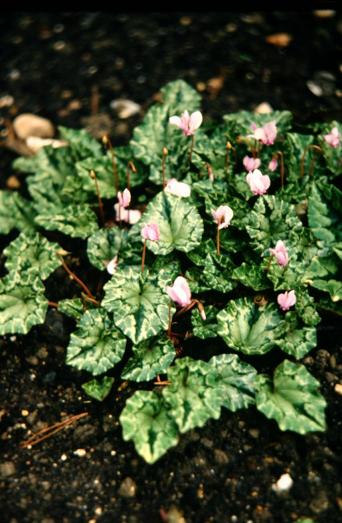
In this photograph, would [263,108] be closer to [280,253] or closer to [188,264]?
[188,264]

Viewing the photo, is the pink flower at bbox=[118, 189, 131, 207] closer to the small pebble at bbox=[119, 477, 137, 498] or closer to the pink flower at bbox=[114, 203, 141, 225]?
the pink flower at bbox=[114, 203, 141, 225]

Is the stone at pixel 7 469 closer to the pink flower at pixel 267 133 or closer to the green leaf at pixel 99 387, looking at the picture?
the green leaf at pixel 99 387

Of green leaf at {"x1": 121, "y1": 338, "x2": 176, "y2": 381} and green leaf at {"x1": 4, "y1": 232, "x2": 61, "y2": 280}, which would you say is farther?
green leaf at {"x1": 4, "y1": 232, "x2": 61, "y2": 280}

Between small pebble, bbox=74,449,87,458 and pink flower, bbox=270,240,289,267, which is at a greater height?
pink flower, bbox=270,240,289,267

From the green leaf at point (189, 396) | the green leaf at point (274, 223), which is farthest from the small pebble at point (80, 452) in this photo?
the green leaf at point (274, 223)

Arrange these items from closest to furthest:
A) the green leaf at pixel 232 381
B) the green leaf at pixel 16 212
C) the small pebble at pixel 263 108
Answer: the green leaf at pixel 232 381 → the green leaf at pixel 16 212 → the small pebble at pixel 263 108

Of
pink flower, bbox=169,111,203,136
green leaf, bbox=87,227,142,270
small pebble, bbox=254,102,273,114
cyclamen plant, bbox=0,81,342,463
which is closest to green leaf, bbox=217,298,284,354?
cyclamen plant, bbox=0,81,342,463
